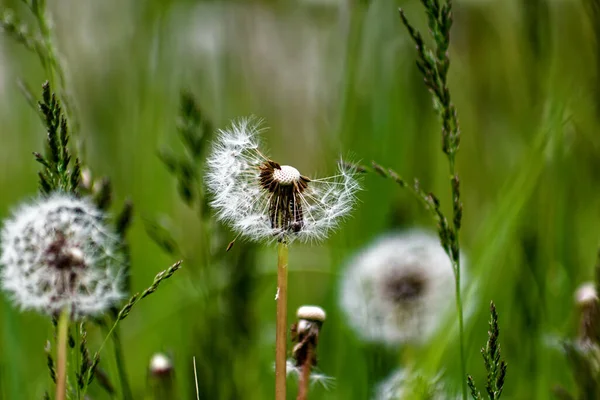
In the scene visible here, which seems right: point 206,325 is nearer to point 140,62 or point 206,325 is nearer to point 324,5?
point 140,62

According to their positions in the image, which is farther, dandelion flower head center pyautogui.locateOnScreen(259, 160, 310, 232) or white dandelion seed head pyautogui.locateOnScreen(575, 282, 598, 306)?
white dandelion seed head pyautogui.locateOnScreen(575, 282, 598, 306)

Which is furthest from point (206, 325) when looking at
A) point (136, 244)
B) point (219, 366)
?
point (136, 244)

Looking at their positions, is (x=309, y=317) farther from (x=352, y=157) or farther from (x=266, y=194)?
(x=352, y=157)

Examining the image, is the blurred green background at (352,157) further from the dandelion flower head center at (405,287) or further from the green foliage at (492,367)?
the green foliage at (492,367)

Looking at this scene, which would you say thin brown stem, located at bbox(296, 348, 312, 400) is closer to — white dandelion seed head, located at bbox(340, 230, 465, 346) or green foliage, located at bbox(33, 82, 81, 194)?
green foliage, located at bbox(33, 82, 81, 194)

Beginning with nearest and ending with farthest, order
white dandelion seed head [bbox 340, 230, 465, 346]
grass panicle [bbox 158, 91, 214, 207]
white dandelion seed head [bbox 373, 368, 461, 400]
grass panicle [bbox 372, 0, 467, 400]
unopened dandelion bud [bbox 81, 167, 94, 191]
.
→ grass panicle [bbox 372, 0, 467, 400] < white dandelion seed head [bbox 373, 368, 461, 400] < unopened dandelion bud [bbox 81, 167, 94, 191] < grass panicle [bbox 158, 91, 214, 207] < white dandelion seed head [bbox 340, 230, 465, 346]

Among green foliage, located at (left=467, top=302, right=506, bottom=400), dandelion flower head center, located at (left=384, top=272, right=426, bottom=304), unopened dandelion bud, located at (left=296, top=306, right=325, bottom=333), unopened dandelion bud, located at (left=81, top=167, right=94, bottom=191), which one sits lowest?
green foliage, located at (left=467, top=302, right=506, bottom=400)

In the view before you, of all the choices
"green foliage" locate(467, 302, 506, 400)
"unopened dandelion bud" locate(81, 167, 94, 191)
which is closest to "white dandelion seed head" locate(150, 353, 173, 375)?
"unopened dandelion bud" locate(81, 167, 94, 191)
